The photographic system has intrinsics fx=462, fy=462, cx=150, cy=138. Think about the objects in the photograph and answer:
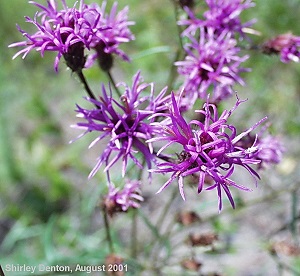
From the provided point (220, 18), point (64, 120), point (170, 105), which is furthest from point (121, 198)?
point (64, 120)

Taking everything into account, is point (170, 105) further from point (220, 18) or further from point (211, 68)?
point (220, 18)

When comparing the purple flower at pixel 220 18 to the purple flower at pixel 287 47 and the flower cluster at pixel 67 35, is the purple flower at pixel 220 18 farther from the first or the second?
the flower cluster at pixel 67 35

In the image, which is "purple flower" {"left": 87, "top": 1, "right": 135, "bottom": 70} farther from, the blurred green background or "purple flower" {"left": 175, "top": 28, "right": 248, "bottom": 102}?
the blurred green background

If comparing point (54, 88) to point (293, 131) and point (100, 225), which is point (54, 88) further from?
point (293, 131)

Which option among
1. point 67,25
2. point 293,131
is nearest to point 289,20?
point 293,131

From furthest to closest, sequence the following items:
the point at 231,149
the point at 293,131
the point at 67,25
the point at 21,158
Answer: the point at 21,158 < the point at 293,131 < the point at 67,25 < the point at 231,149

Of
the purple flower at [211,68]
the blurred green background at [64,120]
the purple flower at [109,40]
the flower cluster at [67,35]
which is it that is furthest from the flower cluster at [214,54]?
the blurred green background at [64,120]
